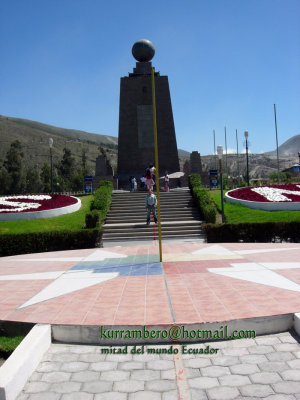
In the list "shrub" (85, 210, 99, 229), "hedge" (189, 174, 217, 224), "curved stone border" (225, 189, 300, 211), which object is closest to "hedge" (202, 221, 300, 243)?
"hedge" (189, 174, 217, 224)

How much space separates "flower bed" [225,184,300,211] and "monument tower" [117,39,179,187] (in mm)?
8927

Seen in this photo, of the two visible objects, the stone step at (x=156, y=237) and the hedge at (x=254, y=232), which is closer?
the hedge at (x=254, y=232)

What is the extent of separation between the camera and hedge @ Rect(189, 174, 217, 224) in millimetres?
16328

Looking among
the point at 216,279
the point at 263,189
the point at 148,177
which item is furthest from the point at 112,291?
the point at 263,189

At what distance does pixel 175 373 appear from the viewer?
3.98 m

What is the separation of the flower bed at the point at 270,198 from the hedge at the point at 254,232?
498 centimetres

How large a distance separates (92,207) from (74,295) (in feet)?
40.4

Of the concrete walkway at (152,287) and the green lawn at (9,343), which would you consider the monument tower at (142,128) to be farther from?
the green lawn at (9,343)

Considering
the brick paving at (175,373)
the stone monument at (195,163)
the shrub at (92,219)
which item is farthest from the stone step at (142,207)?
the brick paving at (175,373)

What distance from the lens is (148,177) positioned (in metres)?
17.1

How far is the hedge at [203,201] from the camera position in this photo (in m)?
16.3

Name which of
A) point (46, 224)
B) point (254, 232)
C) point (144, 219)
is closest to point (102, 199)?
point (144, 219)

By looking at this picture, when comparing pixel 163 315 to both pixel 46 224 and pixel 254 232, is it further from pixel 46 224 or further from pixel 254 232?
pixel 46 224

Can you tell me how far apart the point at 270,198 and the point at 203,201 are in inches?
165
